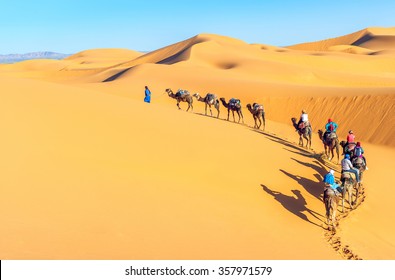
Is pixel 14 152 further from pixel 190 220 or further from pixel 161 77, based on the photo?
pixel 161 77

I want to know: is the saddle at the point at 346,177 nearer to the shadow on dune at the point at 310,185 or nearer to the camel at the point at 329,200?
the shadow on dune at the point at 310,185

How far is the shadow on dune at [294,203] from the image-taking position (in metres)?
10.8

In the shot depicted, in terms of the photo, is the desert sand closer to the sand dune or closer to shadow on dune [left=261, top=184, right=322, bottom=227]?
shadow on dune [left=261, top=184, right=322, bottom=227]

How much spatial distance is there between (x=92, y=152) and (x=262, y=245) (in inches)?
200

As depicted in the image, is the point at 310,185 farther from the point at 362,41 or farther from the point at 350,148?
the point at 362,41

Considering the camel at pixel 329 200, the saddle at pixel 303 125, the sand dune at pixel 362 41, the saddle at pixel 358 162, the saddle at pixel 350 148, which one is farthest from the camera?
the sand dune at pixel 362 41

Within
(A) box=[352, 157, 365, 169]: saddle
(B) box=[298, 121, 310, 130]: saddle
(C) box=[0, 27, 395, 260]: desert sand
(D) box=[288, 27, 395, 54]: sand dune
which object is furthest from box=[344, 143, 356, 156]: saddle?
(D) box=[288, 27, 395, 54]: sand dune

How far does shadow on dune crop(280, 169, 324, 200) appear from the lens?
41.6ft

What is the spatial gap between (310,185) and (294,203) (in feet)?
7.05

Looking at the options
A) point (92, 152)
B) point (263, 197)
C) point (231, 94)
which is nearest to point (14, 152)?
point (92, 152)

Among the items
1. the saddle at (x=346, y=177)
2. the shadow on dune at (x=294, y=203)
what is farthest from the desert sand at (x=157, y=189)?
the saddle at (x=346, y=177)

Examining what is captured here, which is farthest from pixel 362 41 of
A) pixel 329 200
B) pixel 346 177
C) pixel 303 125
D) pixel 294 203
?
pixel 329 200

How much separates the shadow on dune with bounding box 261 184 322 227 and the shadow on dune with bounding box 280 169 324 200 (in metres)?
0.90

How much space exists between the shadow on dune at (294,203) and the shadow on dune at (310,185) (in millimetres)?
901
